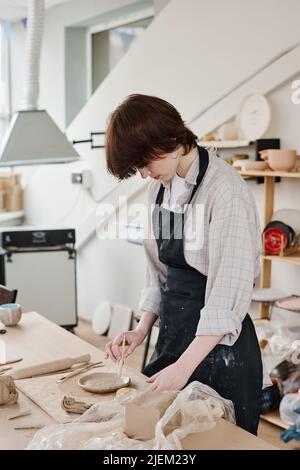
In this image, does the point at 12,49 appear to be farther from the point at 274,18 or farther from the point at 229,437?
the point at 229,437

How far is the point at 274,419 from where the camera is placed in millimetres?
3365

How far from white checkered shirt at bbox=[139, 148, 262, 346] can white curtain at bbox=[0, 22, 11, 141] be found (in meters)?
4.85

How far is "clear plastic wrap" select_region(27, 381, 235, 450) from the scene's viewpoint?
1.37m

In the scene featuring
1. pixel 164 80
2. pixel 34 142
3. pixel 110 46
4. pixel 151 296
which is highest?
pixel 110 46

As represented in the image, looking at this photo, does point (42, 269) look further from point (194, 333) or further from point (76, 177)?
point (194, 333)

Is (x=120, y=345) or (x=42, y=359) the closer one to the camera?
(x=120, y=345)

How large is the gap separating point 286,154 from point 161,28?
5.34 feet

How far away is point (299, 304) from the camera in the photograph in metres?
3.32

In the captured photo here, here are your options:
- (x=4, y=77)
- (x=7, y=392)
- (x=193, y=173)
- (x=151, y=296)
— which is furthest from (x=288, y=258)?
(x=4, y=77)

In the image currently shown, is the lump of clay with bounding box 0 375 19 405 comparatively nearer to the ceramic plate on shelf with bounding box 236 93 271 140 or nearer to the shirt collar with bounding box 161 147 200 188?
the shirt collar with bounding box 161 147 200 188

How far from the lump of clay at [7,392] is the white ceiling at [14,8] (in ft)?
14.3

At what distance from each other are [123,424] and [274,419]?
2108 mm

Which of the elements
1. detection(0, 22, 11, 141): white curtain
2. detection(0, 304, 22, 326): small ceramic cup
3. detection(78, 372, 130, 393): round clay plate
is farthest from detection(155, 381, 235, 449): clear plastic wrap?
detection(0, 22, 11, 141): white curtain

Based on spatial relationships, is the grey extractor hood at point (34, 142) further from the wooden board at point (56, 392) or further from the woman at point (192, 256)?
the wooden board at point (56, 392)
